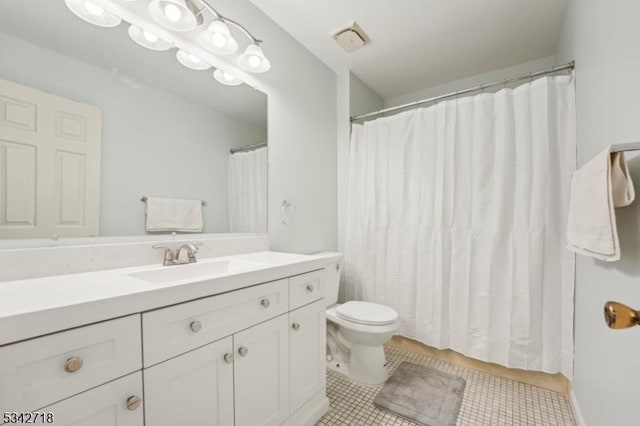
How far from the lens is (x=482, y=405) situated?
4.80 ft

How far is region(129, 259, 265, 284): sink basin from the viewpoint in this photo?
107 centimetres

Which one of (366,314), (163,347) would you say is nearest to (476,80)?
(366,314)

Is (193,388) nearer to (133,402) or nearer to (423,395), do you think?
(133,402)

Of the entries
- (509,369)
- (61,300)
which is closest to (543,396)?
(509,369)

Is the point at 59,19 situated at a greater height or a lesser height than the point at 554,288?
greater

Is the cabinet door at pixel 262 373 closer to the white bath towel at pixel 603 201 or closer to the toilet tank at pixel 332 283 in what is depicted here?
the toilet tank at pixel 332 283

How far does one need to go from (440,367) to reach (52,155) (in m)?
2.43

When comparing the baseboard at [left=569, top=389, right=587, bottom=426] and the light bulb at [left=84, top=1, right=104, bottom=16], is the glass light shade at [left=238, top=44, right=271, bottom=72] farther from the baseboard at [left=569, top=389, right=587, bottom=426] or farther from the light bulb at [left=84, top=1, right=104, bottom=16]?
the baseboard at [left=569, top=389, right=587, bottom=426]

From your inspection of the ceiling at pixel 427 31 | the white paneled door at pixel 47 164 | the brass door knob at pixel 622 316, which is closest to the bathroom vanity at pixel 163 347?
the white paneled door at pixel 47 164

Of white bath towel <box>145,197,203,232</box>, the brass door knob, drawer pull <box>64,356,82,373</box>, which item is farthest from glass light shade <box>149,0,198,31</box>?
the brass door knob

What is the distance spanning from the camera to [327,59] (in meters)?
2.19

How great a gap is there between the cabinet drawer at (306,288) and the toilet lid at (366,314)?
0.42 meters

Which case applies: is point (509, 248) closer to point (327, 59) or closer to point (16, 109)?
point (327, 59)

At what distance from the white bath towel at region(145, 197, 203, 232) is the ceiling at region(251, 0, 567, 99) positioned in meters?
1.34
